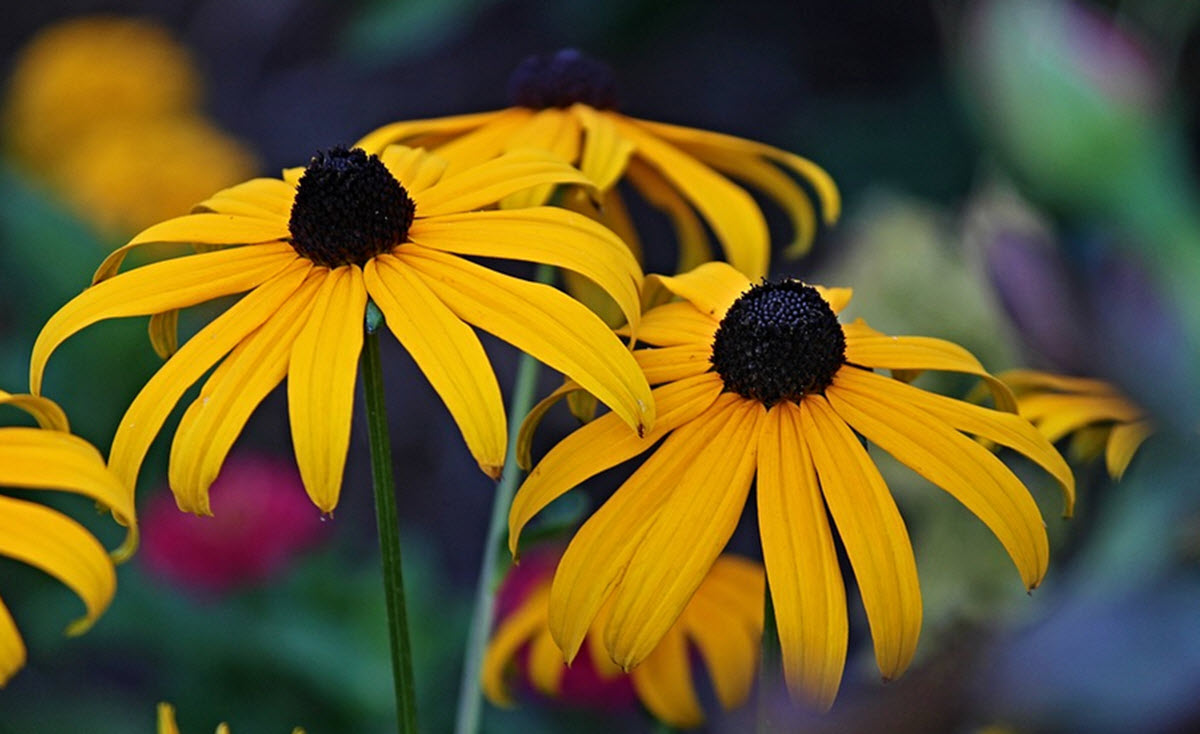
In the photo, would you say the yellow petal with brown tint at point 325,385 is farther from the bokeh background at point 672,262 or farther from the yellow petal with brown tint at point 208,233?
the bokeh background at point 672,262

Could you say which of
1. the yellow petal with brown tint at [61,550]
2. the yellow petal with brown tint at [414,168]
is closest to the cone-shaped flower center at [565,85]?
the yellow petal with brown tint at [414,168]

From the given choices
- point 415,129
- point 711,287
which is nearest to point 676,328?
point 711,287

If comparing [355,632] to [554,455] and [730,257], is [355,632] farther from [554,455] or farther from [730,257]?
[554,455]

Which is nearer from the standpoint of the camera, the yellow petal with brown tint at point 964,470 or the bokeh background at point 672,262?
the bokeh background at point 672,262

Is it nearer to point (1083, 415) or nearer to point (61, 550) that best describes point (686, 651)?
point (1083, 415)

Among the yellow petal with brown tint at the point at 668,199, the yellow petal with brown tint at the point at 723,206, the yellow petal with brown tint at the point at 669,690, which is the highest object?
the yellow petal with brown tint at the point at 668,199

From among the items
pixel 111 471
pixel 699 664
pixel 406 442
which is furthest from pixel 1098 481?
pixel 406 442

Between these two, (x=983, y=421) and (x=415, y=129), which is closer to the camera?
(x=983, y=421)
